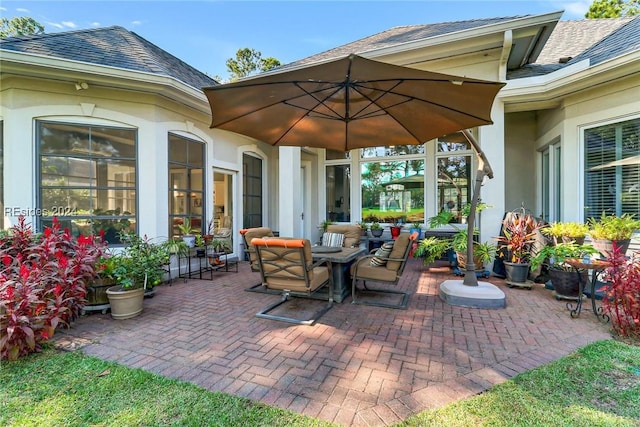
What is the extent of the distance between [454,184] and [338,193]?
3.06 m

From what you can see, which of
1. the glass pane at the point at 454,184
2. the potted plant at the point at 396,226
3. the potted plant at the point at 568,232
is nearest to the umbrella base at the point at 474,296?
the potted plant at the point at 568,232

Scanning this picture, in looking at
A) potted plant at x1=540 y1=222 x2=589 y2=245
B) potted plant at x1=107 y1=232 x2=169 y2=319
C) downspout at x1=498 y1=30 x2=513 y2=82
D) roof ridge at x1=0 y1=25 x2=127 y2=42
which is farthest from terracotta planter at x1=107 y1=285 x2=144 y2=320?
downspout at x1=498 y1=30 x2=513 y2=82

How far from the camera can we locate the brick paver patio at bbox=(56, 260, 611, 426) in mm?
1980

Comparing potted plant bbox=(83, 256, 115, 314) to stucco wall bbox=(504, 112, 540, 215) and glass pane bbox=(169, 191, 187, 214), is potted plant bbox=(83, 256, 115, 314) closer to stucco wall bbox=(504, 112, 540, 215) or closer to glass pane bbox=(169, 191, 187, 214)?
glass pane bbox=(169, 191, 187, 214)

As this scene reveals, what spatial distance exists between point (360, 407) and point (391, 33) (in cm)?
874

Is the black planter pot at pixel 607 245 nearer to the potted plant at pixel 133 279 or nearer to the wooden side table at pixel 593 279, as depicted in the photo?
the wooden side table at pixel 593 279

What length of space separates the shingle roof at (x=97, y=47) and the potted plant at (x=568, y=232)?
667 cm

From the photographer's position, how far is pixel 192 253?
18.4 feet

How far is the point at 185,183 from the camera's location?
224 inches

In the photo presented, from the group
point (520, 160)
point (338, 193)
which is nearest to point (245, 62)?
point (338, 193)

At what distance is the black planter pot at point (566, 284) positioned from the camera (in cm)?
378

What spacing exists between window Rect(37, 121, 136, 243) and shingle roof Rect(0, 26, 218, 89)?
41.0 inches

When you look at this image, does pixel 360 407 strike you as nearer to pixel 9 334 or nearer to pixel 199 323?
pixel 199 323

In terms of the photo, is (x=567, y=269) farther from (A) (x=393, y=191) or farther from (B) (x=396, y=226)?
(A) (x=393, y=191)
